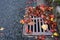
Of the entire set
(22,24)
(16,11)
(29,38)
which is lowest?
(29,38)

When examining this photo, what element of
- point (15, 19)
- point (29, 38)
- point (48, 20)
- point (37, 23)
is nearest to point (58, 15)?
point (48, 20)

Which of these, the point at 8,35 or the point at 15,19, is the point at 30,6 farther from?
the point at 8,35

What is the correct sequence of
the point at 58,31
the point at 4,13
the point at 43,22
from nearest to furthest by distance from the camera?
the point at 58,31 → the point at 43,22 → the point at 4,13

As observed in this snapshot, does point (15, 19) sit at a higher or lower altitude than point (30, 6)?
lower

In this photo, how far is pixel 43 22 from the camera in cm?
321

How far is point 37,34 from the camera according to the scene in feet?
9.98

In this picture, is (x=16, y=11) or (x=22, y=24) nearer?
(x=22, y=24)

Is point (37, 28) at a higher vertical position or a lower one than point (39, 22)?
lower

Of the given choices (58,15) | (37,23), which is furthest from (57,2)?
(37,23)

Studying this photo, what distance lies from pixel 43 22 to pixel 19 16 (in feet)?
1.68

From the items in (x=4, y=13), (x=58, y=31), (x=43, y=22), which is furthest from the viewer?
(x=4, y=13)

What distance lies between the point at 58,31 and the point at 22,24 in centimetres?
70

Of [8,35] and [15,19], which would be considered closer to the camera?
[8,35]

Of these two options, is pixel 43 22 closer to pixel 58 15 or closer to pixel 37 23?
pixel 37 23
